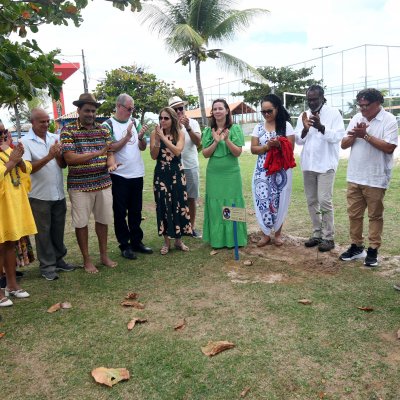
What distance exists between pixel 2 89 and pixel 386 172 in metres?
3.85

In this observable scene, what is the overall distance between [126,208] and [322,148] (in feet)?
8.47

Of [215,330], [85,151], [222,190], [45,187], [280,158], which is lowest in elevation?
[215,330]

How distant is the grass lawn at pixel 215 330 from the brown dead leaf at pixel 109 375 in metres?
0.05

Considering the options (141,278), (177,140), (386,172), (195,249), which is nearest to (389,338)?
(386,172)

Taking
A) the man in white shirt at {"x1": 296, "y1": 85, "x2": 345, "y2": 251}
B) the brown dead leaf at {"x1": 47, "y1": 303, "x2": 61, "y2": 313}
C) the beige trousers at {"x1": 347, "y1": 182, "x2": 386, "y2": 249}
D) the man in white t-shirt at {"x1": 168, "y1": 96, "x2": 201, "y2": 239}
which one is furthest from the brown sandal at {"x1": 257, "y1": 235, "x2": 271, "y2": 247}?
the brown dead leaf at {"x1": 47, "y1": 303, "x2": 61, "y2": 313}

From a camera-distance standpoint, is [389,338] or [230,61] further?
[230,61]

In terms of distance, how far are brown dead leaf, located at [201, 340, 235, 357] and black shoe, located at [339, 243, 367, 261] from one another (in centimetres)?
232

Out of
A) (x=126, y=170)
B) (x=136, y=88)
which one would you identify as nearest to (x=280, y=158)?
(x=126, y=170)

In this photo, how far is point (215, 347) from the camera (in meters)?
2.99

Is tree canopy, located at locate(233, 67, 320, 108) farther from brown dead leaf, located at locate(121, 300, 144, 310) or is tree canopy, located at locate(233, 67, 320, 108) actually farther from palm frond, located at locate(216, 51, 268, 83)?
brown dead leaf, located at locate(121, 300, 144, 310)

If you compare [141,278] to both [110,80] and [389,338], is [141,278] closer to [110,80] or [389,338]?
[389,338]

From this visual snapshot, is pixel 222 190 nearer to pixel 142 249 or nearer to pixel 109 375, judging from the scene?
pixel 142 249

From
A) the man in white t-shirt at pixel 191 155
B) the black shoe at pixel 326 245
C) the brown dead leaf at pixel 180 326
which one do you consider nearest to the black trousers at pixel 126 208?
the man in white t-shirt at pixel 191 155

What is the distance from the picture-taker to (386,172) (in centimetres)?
452
